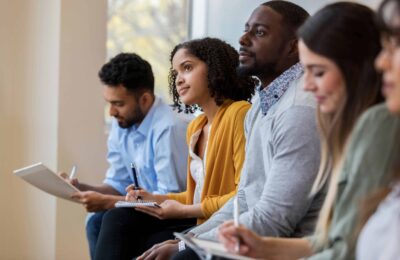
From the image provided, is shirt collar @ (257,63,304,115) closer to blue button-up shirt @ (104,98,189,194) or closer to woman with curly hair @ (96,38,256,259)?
woman with curly hair @ (96,38,256,259)

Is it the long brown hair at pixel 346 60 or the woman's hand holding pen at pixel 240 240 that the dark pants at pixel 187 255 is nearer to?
the woman's hand holding pen at pixel 240 240

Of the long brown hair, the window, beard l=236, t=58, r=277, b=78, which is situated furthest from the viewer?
the window

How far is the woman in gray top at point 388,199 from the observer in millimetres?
1221

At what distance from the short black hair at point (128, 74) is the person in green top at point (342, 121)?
1.50 metres

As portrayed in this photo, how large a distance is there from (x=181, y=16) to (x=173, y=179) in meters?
1.39

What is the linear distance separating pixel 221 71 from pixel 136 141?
0.60 metres

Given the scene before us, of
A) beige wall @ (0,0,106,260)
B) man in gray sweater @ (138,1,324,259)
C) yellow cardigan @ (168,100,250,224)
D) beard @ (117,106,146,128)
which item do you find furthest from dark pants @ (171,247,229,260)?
beige wall @ (0,0,106,260)

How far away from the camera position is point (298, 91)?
1911 millimetres

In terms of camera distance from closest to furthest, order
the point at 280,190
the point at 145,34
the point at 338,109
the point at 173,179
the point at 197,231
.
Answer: the point at 338,109 → the point at 280,190 → the point at 197,231 → the point at 173,179 → the point at 145,34

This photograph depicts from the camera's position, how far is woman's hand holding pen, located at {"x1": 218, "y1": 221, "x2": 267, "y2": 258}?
1.50 meters

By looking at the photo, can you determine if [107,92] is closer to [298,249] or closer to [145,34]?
[145,34]

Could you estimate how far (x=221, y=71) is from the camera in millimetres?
2541

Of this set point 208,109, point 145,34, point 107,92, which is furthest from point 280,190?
point 145,34

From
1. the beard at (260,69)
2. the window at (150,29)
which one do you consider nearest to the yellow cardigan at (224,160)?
the beard at (260,69)
